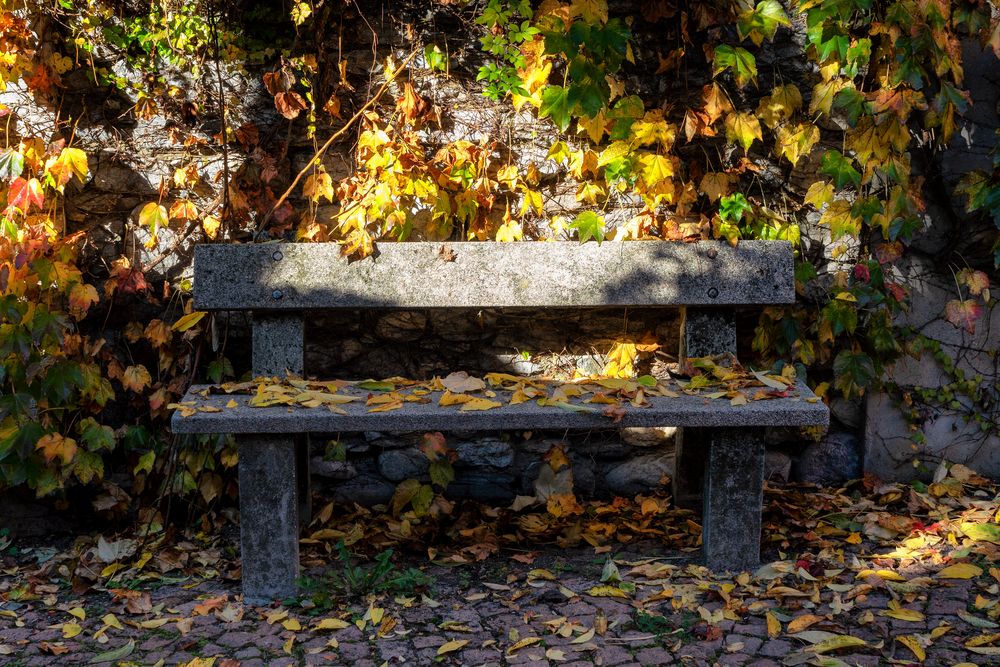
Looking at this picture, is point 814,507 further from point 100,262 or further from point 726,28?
point 100,262

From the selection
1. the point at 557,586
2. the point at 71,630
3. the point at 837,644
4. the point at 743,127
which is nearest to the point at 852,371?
the point at 743,127

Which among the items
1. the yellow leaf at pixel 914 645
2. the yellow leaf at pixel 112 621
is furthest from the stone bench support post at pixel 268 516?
the yellow leaf at pixel 914 645

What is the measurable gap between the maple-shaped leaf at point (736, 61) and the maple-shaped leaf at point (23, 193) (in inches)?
91.8

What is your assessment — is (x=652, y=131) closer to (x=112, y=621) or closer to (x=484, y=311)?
(x=484, y=311)

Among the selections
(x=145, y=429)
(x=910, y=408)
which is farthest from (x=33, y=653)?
(x=910, y=408)

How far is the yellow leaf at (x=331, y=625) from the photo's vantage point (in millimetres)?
2465

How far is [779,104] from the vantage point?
10.6 feet

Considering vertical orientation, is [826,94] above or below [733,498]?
above

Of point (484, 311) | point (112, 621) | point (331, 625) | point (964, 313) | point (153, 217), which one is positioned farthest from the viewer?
point (484, 311)

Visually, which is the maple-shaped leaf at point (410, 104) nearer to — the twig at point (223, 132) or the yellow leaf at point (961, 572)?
the twig at point (223, 132)

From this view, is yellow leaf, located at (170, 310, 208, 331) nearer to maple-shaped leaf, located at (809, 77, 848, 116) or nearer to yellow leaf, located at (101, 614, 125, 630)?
yellow leaf, located at (101, 614, 125, 630)

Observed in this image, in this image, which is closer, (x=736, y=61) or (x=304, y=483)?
(x=736, y=61)

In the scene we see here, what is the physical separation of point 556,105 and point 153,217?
1.48m

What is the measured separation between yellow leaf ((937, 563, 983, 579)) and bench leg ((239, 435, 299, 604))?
1921 mm
